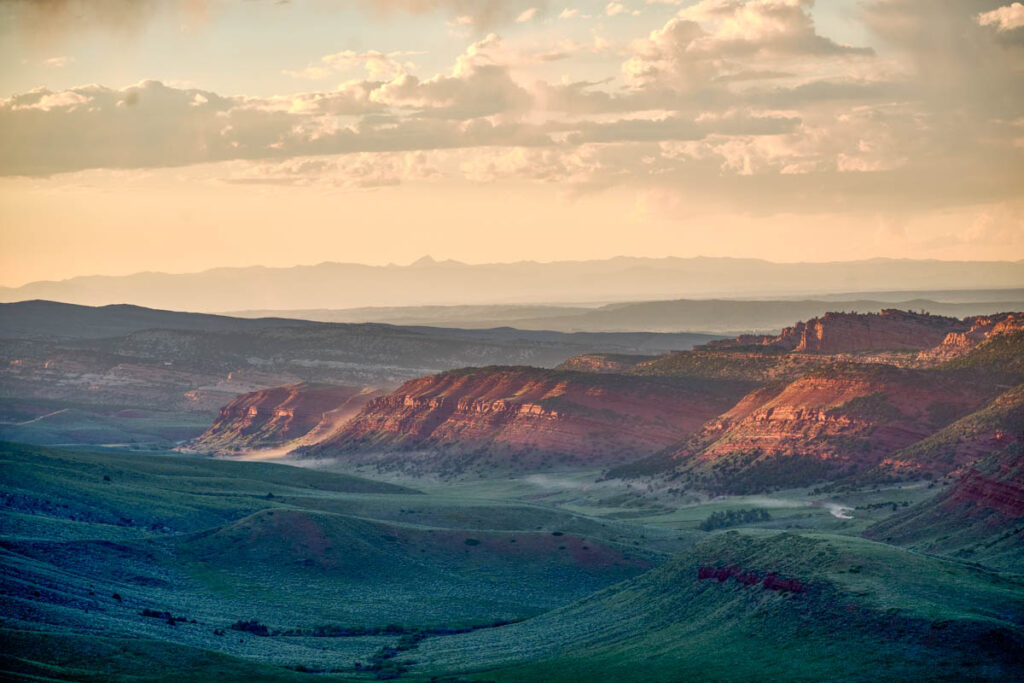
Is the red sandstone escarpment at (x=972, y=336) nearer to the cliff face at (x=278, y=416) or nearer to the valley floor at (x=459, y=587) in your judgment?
the valley floor at (x=459, y=587)

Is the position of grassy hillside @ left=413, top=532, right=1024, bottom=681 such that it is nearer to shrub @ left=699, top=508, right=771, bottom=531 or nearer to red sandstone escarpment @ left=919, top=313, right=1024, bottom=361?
shrub @ left=699, top=508, right=771, bottom=531

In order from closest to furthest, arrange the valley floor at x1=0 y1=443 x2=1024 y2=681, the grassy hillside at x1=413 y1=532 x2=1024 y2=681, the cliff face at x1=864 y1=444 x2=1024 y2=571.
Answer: the grassy hillside at x1=413 y1=532 x2=1024 y2=681, the valley floor at x1=0 y1=443 x2=1024 y2=681, the cliff face at x1=864 y1=444 x2=1024 y2=571

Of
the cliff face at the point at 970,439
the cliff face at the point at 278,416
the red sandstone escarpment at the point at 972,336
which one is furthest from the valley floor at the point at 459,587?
the cliff face at the point at 278,416

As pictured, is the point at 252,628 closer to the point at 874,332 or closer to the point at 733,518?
the point at 733,518

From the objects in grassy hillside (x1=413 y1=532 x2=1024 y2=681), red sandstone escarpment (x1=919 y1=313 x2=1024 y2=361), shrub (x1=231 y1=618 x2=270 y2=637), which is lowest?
shrub (x1=231 y1=618 x2=270 y2=637)

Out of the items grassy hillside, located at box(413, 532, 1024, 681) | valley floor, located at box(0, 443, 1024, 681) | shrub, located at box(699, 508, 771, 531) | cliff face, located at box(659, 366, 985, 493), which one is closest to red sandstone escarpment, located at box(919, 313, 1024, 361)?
cliff face, located at box(659, 366, 985, 493)

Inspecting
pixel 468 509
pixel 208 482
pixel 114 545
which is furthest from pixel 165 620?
pixel 208 482
